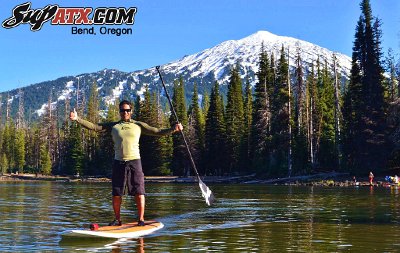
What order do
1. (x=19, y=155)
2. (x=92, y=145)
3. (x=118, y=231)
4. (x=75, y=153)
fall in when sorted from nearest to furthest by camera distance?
(x=118, y=231) < (x=75, y=153) < (x=92, y=145) < (x=19, y=155)

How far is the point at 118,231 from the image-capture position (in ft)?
37.0

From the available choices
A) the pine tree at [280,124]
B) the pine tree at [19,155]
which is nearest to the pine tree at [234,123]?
the pine tree at [280,124]

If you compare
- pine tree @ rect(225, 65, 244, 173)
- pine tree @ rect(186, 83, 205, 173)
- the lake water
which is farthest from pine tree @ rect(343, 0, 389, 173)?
the lake water

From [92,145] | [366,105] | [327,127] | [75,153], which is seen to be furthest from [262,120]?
[92,145]

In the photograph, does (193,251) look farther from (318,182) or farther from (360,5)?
(360,5)

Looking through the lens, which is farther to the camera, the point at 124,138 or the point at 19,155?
the point at 19,155

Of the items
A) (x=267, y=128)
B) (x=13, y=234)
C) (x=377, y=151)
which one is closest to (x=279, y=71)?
(x=267, y=128)

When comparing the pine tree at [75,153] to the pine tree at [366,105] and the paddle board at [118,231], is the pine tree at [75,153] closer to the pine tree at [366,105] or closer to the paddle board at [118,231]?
the pine tree at [366,105]

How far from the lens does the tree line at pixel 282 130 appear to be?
58.0m

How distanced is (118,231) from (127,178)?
1197 millimetres

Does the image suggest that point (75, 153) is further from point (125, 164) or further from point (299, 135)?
point (125, 164)

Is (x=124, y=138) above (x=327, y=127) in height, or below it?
below

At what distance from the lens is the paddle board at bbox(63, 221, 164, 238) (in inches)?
428

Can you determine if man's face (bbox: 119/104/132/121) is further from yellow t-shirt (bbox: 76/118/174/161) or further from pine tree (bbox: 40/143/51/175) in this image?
pine tree (bbox: 40/143/51/175)
